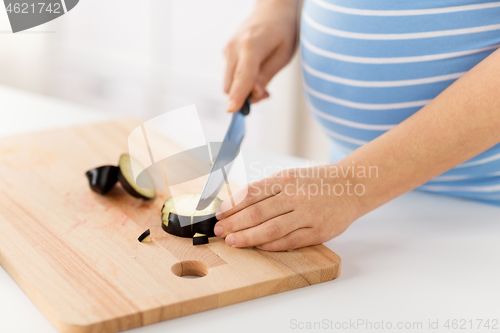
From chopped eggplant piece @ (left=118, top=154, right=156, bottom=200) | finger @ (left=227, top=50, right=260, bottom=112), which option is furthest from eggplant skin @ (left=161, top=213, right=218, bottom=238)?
finger @ (left=227, top=50, right=260, bottom=112)

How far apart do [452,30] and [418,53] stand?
2.6 inches

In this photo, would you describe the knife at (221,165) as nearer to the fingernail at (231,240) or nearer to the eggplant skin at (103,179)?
the fingernail at (231,240)

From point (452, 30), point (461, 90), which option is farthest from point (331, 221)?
point (452, 30)

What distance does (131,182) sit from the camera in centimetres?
96

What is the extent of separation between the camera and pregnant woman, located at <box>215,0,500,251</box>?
2.58 feet

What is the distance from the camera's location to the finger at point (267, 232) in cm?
78

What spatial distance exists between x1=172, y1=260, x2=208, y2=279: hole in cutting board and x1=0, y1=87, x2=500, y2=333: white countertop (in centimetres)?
9

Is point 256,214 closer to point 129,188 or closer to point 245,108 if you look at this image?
point 129,188

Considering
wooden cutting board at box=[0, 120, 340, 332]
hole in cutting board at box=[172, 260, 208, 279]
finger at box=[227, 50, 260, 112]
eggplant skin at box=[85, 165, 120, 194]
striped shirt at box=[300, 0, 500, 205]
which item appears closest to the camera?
wooden cutting board at box=[0, 120, 340, 332]

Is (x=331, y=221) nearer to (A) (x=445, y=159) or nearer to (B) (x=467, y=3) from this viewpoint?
(A) (x=445, y=159)

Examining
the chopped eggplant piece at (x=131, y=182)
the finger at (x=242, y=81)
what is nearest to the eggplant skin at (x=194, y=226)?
the chopped eggplant piece at (x=131, y=182)

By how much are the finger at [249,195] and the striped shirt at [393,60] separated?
268mm

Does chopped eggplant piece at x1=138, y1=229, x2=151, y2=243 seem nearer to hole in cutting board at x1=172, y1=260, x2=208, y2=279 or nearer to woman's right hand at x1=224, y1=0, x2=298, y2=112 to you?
hole in cutting board at x1=172, y1=260, x2=208, y2=279

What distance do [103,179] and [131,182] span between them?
6 centimetres
